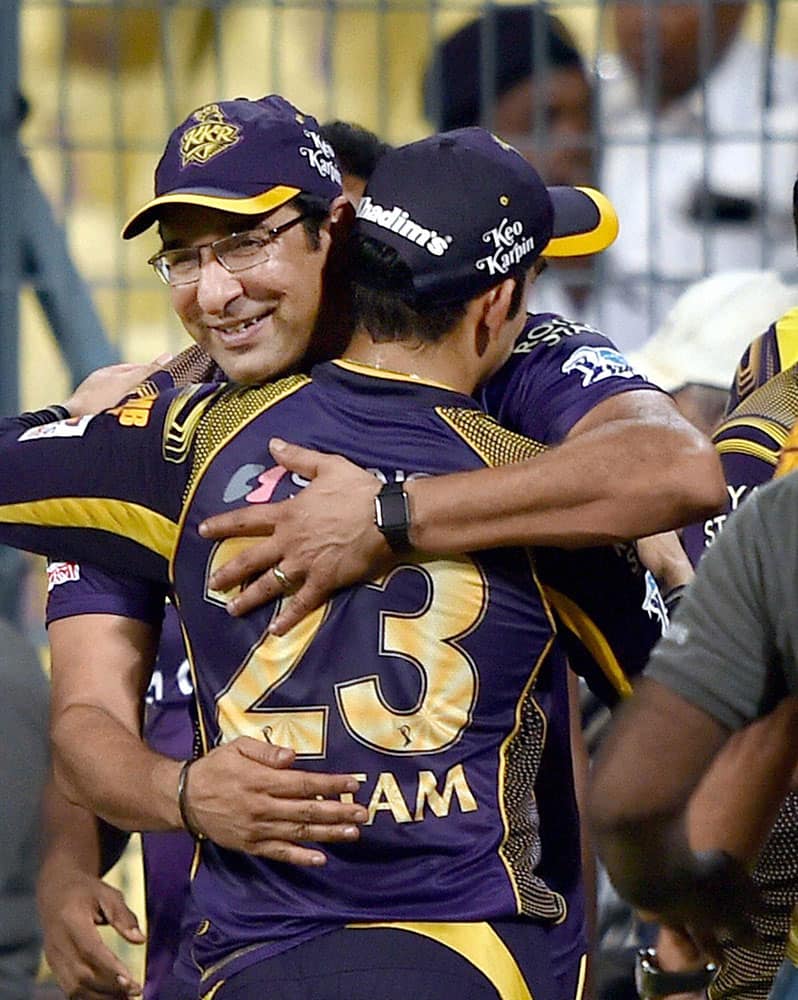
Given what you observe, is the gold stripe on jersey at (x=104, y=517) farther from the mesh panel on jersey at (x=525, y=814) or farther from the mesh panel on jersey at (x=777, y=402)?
the mesh panel on jersey at (x=777, y=402)

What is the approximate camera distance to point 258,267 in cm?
329

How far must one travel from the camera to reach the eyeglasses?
3.28 metres

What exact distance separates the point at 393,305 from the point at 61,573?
691 mm

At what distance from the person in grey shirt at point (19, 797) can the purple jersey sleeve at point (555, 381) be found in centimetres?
154

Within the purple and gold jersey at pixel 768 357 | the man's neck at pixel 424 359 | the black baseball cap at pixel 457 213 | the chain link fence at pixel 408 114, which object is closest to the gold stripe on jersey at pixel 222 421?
the man's neck at pixel 424 359

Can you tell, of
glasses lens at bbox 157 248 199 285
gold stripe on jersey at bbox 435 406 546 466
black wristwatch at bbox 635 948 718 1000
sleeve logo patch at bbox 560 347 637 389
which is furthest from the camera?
black wristwatch at bbox 635 948 718 1000

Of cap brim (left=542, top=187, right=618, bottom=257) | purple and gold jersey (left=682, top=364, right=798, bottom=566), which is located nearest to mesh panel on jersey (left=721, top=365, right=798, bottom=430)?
purple and gold jersey (left=682, top=364, right=798, bottom=566)

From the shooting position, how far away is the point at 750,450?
370 centimetres

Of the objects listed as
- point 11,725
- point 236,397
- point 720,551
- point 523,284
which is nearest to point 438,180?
point 523,284

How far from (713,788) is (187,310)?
1276mm

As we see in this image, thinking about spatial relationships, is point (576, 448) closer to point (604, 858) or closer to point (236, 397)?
point (236, 397)

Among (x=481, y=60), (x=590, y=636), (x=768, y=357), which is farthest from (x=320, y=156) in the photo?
(x=481, y=60)

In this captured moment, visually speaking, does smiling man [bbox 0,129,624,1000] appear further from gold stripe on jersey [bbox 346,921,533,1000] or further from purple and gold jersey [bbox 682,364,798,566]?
purple and gold jersey [bbox 682,364,798,566]

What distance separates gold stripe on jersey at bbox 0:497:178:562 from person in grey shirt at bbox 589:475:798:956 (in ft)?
2.97
